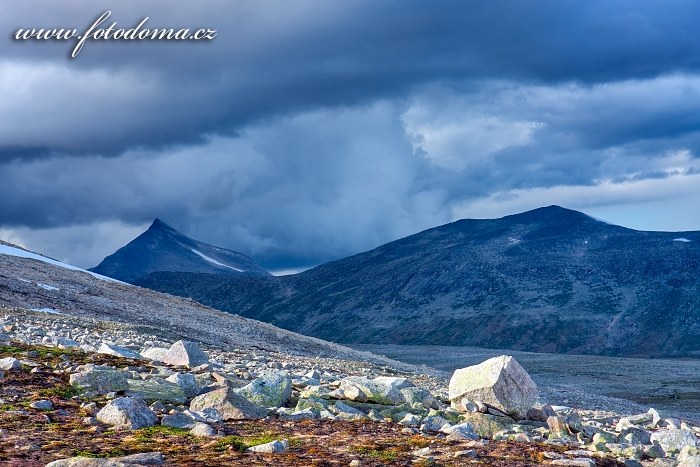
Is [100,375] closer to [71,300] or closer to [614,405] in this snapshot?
[71,300]

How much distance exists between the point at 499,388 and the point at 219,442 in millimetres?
9301

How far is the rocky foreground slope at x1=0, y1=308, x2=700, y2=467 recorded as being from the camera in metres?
12.5

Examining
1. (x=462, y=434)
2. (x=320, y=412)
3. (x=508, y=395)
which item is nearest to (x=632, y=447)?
(x=462, y=434)

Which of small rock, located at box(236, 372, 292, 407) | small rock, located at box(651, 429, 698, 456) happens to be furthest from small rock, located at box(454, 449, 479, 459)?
small rock, located at box(651, 429, 698, 456)

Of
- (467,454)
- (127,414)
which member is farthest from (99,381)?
(467,454)

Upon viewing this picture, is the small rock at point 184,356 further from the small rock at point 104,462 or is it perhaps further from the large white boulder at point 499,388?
the small rock at point 104,462

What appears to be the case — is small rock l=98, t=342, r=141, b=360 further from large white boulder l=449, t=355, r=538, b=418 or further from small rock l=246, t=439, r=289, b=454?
small rock l=246, t=439, r=289, b=454

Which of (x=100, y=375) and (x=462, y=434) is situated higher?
(x=100, y=375)

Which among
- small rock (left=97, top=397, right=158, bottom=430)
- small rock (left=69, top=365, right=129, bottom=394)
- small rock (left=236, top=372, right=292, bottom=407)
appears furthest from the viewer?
small rock (left=236, top=372, right=292, bottom=407)

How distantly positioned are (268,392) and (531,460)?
652cm

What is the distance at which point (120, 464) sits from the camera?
1034 centimetres

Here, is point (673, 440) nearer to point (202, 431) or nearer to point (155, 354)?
point (202, 431)

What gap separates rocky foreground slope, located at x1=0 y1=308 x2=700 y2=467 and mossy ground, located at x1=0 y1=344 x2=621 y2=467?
0.03 metres

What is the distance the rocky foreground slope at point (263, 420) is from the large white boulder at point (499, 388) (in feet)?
0.09
